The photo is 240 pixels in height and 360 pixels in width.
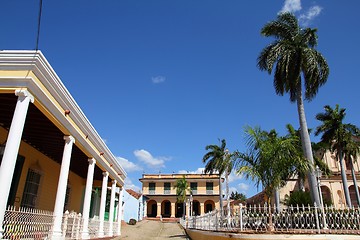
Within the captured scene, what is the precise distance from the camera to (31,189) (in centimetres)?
1145

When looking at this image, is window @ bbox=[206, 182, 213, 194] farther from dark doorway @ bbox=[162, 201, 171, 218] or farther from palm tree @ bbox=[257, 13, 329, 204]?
palm tree @ bbox=[257, 13, 329, 204]

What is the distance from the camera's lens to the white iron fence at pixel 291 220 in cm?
860

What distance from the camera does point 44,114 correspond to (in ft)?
25.6

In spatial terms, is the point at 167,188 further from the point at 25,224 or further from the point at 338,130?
the point at 25,224

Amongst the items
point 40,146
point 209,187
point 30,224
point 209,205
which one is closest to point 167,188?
point 209,187

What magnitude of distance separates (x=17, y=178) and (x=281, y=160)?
31.0 feet

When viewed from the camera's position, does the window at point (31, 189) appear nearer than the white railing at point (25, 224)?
No

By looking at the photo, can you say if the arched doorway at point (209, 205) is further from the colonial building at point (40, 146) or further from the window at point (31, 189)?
the window at point (31, 189)

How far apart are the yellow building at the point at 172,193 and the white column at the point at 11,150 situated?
3997cm

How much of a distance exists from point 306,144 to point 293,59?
16.7ft

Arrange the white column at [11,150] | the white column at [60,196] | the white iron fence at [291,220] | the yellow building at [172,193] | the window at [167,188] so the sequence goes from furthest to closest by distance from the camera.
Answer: the window at [167,188], the yellow building at [172,193], the white iron fence at [291,220], the white column at [60,196], the white column at [11,150]

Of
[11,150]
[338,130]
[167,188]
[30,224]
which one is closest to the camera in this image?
[11,150]

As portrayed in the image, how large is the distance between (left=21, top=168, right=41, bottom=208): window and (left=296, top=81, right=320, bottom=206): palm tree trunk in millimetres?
11704

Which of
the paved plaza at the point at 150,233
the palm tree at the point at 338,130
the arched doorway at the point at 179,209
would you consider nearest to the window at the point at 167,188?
the arched doorway at the point at 179,209
